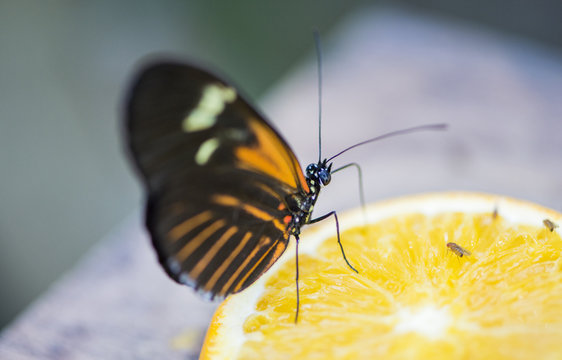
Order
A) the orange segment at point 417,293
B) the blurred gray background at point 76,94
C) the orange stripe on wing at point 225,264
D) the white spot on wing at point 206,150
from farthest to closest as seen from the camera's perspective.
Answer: the blurred gray background at point 76,94 < the orange stripe on wing at point 225,264 < the white spot on wing at point 206,150 < the orange segment at point 417,293

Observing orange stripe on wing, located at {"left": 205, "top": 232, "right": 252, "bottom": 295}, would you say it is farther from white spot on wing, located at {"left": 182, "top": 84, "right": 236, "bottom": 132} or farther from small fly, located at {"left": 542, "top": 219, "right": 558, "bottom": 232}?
small fly, located at {"left": 542, "top": 219, "right": 558, "bottom": 232}

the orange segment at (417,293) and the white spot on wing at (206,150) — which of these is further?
the white spot on wing at (206,150)

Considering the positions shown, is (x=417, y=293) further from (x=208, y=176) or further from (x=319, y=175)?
(x=208, y=176)

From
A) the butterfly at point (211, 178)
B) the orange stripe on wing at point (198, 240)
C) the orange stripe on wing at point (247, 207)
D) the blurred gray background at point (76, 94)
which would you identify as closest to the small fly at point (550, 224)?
the butterfly at point (211, 178)

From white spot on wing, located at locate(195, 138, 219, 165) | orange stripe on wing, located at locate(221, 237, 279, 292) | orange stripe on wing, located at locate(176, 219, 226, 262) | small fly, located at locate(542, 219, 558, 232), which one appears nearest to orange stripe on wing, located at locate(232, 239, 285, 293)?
orange stripe on wing, located at locate(221, 237, 279, 292)

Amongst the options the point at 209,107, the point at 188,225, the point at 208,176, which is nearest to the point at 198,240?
the point at 188,225

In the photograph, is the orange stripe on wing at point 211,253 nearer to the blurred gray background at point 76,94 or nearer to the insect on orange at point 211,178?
the insect on orange at point 211,178

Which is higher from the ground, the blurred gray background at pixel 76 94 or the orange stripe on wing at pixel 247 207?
the blurred gray background at pixel 76 94
